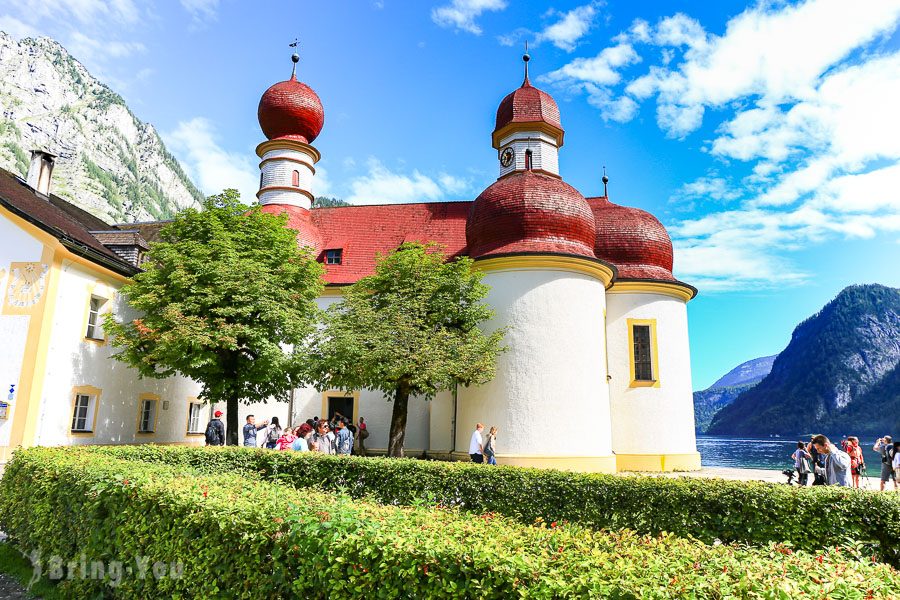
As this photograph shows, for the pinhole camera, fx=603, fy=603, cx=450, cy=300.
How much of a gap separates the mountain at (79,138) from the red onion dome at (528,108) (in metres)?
137

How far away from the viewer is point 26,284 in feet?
60.0

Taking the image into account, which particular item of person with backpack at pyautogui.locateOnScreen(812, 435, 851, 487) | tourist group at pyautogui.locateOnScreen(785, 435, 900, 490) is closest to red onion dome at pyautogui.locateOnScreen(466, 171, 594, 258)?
tourist group at pyautogui.locateOnScreen(785, 435, 900, 490)

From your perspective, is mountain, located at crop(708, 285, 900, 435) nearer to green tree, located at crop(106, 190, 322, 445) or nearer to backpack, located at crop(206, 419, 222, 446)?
green tree, located at crop(106, 190, 322, 445)

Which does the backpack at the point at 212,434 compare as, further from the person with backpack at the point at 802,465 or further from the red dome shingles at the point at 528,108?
the red dome shingles at the point at 528,108

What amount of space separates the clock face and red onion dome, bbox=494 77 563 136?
18842 mm

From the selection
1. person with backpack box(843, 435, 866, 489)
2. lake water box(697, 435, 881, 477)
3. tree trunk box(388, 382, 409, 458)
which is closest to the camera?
person with backpack box(843, 435, 866, 489)

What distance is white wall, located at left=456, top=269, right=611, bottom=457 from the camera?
716 inches

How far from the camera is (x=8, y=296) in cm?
1830

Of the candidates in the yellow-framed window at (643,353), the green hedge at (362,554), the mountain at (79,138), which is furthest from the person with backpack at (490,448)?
the mountain at (79,138)

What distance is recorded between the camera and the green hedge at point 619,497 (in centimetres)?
762

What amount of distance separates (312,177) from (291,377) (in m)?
13.4

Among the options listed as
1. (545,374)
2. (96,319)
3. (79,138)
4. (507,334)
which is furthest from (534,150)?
(79,138)

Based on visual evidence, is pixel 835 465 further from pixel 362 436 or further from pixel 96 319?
pixel 96 319

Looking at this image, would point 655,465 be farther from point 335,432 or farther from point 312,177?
point 312,177
